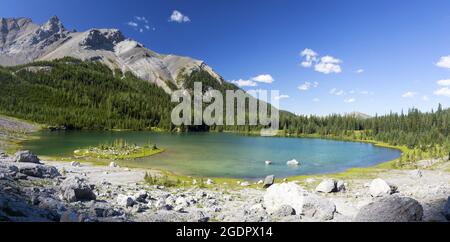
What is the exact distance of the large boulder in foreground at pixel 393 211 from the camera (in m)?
14.8

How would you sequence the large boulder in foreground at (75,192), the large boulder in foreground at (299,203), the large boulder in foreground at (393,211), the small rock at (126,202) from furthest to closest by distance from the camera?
the small rock at (126,202) < the large boulder in foreground at (299,203) < the large boulder in foreground at (75,192) < the large boulder in foreground at (393,211)

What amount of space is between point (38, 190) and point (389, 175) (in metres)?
44.0

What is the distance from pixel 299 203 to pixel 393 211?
23.5ft

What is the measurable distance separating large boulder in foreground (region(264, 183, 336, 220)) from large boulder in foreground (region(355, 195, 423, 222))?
18.7 feet

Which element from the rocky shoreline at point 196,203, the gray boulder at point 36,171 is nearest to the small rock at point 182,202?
the rocky shoreline at point 196,203

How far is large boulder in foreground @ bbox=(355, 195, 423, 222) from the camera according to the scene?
14.8m

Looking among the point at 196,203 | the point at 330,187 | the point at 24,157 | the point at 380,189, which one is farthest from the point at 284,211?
the point at 24,157

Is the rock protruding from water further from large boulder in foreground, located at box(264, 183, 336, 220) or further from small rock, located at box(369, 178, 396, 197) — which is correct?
large boulder in foreground, located at box(264, 183, 336, 220)

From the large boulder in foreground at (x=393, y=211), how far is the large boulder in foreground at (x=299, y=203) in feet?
18.7

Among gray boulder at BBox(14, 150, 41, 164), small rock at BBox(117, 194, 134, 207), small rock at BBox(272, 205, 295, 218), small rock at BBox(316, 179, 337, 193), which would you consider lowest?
small rock at BBox(316, 179, 337, 193)

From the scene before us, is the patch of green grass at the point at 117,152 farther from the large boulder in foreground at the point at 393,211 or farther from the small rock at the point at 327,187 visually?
the large boulder in foreground at the point at 393,211

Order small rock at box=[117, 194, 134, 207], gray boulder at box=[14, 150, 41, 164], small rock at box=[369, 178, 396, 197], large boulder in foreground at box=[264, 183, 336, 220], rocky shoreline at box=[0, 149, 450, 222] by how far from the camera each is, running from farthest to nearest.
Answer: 1. gray boulder at box=[14, 150, 41, 164]
2. small rock at box=[369, 178, 396, 197]
3. small rock at box=[117, 194, 134, 207]
4. large boulder in foreground at box=[264, 183, 336, 220]
5. rocky shoreline at box=[0, 149, 450, 222]

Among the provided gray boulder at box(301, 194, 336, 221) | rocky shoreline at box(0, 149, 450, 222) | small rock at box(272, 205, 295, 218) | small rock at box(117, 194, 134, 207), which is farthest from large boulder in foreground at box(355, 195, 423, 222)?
small rock at box(117, 194, 134, 207)

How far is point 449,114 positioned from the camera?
153 metres
